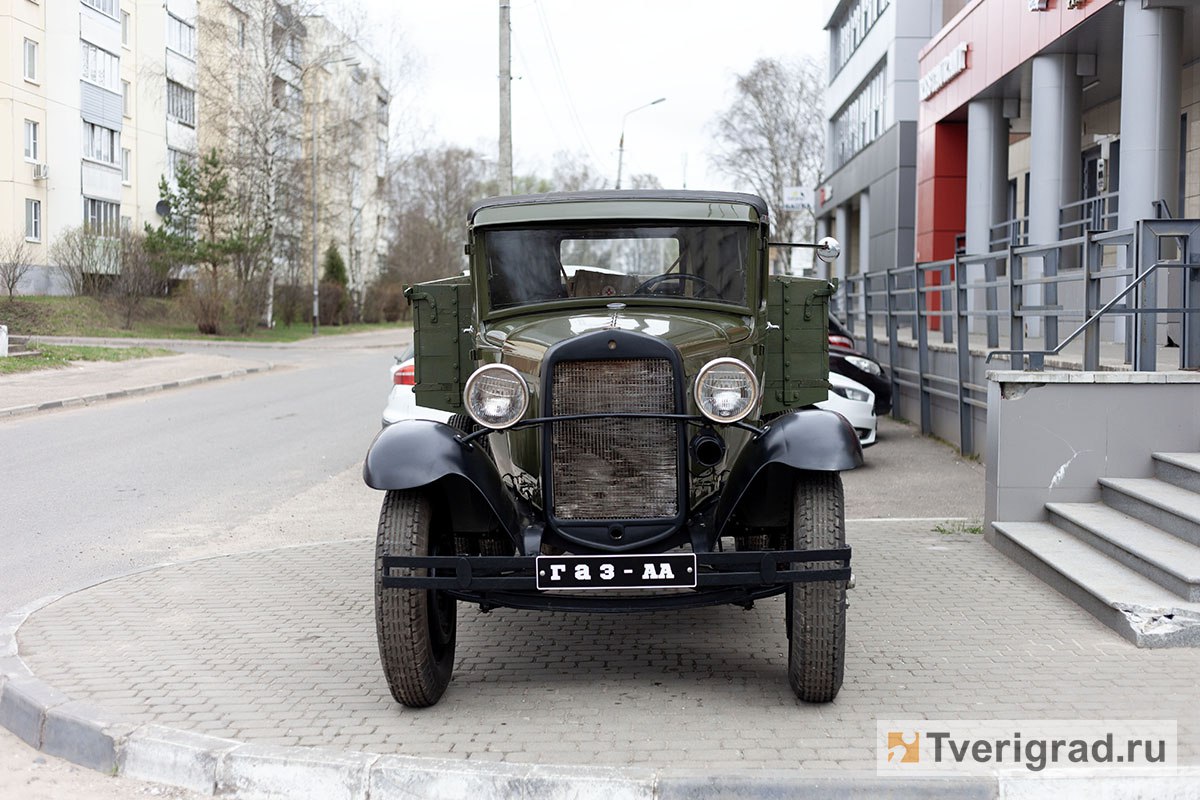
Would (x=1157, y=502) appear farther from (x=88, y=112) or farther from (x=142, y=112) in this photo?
(x=142, y=112)

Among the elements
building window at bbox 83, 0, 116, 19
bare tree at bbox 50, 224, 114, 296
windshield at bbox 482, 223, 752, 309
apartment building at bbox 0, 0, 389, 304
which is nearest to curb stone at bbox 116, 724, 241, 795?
windshield at bbox 482, 223, 752, 309

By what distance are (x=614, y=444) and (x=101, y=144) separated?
4444 cm

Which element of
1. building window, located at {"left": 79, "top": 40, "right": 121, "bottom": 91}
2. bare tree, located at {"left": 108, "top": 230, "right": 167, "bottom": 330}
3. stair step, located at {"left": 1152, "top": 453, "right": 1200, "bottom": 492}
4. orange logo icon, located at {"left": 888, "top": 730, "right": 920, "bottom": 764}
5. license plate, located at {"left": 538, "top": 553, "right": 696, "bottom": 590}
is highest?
building window, located at {"left": 79, "top": 40, "right": 121, "bottom": 91}

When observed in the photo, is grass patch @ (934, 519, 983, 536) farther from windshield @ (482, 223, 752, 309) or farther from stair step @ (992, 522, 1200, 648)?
windshield @ (482, 223, 752, 309)

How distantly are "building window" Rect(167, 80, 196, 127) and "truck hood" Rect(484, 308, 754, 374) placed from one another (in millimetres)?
48015

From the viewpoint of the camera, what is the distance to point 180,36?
4966cm

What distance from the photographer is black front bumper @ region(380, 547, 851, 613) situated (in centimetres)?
456

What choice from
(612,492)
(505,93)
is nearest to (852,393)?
(612,492)

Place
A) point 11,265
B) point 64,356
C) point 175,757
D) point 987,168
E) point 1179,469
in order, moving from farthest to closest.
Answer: point 11,265
point 64,356
point 987,168
point 1179,469
point 175,757

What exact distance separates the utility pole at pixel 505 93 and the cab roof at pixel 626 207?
18234 millimetres

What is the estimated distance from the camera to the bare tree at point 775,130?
59.1 metres

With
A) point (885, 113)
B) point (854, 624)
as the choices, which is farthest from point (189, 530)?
point (885, 113)

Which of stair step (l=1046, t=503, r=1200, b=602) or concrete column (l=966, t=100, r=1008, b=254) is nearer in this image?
stair step (l=1046, t=503, r=1200, b=602)

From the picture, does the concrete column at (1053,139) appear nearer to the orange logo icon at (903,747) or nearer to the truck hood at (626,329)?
the truck hood at (626,329)
